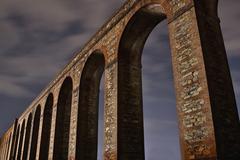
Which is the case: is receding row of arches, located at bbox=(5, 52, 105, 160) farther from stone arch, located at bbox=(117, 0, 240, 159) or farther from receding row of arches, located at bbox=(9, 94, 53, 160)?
stone arch, located at bbox=(117, 0, 240, 159)

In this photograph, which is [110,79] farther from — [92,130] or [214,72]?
[214,72]

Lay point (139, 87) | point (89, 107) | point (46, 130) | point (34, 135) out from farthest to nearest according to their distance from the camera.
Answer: point (34, 135)
point (46, 130)
point (89, 107)
point (139, 87)

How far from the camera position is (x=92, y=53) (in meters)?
11.2

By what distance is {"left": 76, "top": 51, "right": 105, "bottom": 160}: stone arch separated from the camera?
10.6 m

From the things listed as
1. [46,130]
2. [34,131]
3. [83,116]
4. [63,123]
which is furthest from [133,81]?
[34,131]

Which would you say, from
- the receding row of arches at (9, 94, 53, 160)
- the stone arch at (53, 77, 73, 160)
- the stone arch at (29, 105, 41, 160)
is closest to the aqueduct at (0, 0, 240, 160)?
the stone arch at (53, 77, 73, 160)

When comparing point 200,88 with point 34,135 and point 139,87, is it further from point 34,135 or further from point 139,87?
point 34,135

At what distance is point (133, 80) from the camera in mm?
9008

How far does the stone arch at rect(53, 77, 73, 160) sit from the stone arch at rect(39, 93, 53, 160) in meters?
2.32

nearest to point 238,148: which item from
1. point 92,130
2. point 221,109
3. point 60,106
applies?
point 221,109

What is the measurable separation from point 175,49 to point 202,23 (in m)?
0.90

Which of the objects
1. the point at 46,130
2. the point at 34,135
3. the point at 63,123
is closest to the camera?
the point at 63,123

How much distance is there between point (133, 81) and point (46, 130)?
30.9 ft

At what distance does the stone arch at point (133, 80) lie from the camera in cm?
793
